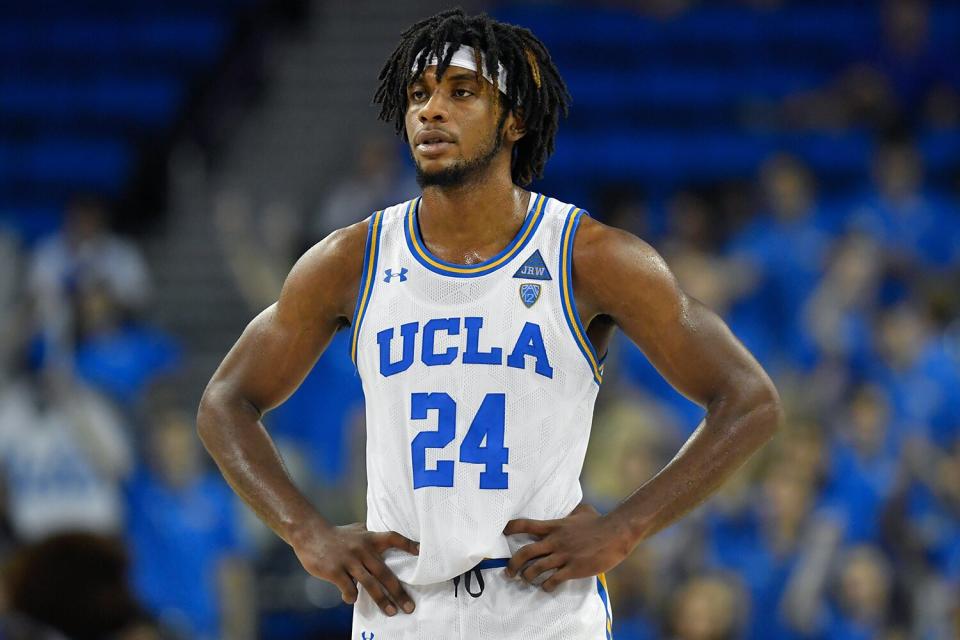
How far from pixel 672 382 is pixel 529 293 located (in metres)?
0.46

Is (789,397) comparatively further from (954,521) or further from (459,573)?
(459,573)

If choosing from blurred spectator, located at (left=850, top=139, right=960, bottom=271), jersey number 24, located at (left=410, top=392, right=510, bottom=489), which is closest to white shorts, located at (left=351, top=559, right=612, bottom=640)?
jersey number 24, located at (left=410, top=392, right=510, bottom=489)

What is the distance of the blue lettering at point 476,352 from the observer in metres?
3.91

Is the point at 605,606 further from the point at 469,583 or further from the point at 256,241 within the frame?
the point at 256,241

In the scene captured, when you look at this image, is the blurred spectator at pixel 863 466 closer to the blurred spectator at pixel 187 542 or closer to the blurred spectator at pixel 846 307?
the blurred spectator at pixel 846 307

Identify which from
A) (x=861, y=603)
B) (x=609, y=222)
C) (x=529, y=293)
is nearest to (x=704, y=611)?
(x=861, y=603)

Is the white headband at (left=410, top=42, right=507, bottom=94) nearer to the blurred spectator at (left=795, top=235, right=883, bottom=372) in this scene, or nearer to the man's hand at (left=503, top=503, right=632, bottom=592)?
the man's hand at (left=503, top=503, right=632, bottom=592)

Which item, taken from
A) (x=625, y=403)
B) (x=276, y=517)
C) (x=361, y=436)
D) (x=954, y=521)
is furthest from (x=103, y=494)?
(x=276, y=517)

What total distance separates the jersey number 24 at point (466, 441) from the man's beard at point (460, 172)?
566 millimetres

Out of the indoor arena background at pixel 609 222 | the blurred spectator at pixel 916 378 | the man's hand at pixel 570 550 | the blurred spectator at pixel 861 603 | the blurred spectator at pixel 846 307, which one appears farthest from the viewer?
the blurred spectator at pixel 846 307

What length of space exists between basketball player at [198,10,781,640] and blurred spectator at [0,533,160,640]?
28.3 inches

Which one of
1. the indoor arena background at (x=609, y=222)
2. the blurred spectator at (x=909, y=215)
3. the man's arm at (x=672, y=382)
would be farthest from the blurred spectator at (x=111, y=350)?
the man's arm at (x=672, y=382)

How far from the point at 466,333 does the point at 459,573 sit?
622 millimetres

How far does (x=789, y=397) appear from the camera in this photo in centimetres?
978
